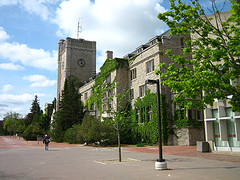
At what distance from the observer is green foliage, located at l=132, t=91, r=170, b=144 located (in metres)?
26.0

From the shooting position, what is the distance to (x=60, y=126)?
43594 millimetres

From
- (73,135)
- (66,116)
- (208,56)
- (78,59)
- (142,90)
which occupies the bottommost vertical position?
(73,135)

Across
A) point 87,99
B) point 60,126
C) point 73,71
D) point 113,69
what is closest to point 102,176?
point 113,69

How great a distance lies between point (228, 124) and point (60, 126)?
33.4m

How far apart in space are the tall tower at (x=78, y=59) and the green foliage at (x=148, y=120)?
33.4 m

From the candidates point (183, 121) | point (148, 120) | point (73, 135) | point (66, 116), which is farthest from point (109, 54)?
point (183, 121)

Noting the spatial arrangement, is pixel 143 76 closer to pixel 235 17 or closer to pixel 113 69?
pixel 113 69

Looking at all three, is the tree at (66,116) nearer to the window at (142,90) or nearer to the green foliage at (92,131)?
the green foliage at (92,131)

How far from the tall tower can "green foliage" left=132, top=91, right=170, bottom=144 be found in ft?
109

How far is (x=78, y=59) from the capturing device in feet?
204

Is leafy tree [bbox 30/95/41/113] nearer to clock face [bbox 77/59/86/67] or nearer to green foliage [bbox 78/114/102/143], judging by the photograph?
clock face [bbox 77/59/86/67]

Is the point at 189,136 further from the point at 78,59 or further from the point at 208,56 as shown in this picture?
the point at 78,59

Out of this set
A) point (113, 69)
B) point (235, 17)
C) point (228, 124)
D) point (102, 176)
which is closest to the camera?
point (235, 17)

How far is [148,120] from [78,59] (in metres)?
38.5
